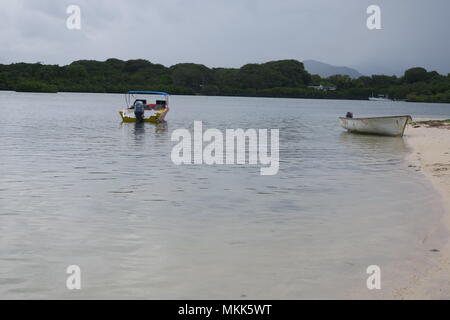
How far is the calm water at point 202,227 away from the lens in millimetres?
6719

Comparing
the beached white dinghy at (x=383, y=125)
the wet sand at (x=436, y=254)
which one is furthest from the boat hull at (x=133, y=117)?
the wet sand at (x=436, y=254)

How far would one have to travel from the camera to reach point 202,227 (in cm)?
958

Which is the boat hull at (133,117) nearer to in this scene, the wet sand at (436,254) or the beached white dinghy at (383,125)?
the beached white dinghy at (383,125)

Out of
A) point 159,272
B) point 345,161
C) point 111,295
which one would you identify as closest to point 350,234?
point 159,272

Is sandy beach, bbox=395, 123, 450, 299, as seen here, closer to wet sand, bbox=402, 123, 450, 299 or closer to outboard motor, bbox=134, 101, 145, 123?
wet sand, bbox=402, 123, 450, 299

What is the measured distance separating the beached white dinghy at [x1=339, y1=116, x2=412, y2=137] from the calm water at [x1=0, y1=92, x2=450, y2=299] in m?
13.8

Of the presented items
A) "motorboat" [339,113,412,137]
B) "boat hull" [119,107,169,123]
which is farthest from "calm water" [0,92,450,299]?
"boat hull" [119,107,169,123]

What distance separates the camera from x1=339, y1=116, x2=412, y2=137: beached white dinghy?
31.6 meters

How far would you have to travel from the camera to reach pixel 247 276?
6.95 meters

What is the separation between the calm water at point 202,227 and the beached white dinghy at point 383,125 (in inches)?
544

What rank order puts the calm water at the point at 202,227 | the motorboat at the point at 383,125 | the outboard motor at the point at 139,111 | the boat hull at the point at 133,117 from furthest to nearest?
the boat hull at the point at 133,117 → the outboard motor at the point at 139,111 → the motorboat at the point at 383,125 → the calm water at the point at 202,227

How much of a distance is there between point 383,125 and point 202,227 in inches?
977

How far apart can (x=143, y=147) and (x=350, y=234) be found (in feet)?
53.9
